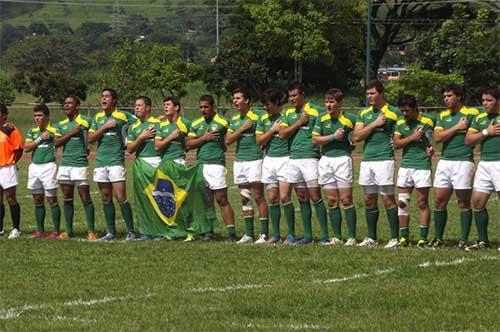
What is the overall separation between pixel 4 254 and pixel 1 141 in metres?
2.39

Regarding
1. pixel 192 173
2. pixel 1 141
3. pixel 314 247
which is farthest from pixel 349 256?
pixel 1 141

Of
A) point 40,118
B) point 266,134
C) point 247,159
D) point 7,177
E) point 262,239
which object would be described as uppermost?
point 40,118

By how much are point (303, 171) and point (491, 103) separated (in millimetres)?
2423

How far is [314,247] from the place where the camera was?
44.4ft

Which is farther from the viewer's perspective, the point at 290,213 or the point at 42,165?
the point at 42,165

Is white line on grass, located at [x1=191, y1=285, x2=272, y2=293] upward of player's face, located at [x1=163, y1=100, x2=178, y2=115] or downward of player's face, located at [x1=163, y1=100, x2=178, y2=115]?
downward

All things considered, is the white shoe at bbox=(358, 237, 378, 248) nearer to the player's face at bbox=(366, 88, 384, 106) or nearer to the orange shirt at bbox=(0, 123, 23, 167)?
the player's face at bbox=(366, 88, 384, 106)

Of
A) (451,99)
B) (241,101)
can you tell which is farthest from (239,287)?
(241,101)

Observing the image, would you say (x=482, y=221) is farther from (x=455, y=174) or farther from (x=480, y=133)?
(x=480, y=133)

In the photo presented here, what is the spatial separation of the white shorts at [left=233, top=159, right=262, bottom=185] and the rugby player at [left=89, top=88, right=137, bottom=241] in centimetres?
155

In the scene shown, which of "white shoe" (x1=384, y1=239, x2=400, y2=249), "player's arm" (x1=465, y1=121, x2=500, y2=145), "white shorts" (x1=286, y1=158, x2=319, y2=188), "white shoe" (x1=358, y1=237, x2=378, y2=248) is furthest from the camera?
"white shorts" (x1=286, y1=158, x2=319, y2=188)

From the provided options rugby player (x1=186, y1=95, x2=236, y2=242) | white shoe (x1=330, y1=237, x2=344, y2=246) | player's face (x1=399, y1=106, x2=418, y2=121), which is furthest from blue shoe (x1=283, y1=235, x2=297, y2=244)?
player's face (x1=399, y1=106, x2=418, y2=121)

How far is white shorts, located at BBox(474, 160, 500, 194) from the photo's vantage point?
13.0 meters

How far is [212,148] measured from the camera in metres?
14.6
